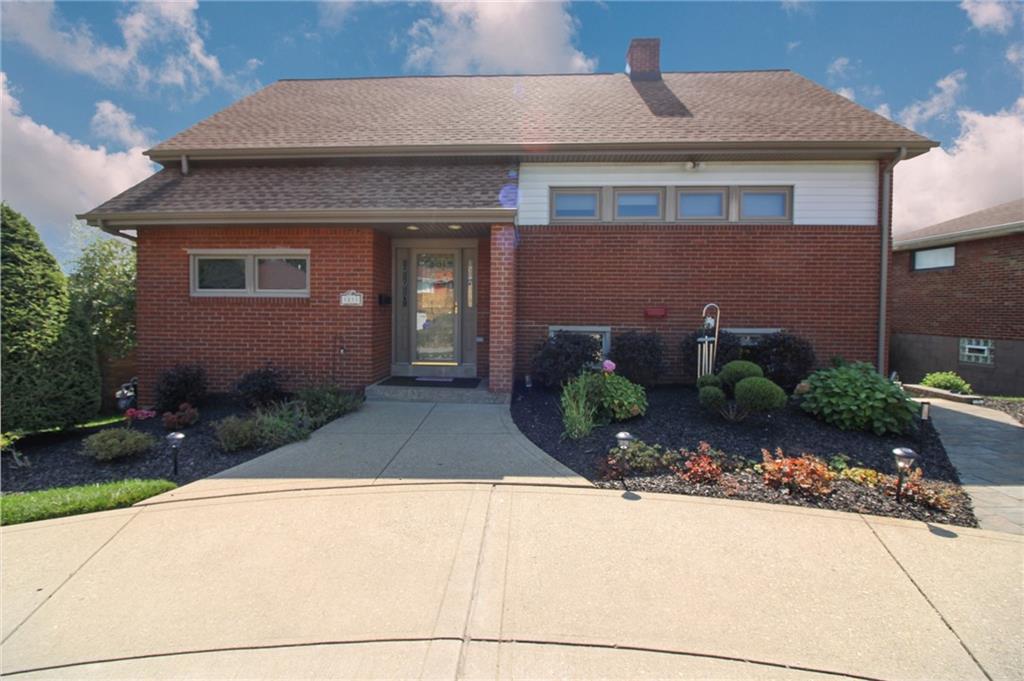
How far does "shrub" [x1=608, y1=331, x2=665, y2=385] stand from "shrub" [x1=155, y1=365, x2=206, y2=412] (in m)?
6.59

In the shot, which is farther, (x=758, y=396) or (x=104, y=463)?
(x=758, y=396)

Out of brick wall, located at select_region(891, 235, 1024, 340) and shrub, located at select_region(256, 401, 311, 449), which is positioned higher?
brick wall, located at select_region(891, 235, 1024, 340)

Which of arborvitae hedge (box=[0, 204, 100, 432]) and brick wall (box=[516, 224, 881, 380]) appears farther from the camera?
brick wall (box=[516, 224, 881, 380])

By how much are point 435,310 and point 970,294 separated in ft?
54.3

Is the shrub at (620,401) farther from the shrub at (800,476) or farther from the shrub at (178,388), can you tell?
the shrub at (178,388)

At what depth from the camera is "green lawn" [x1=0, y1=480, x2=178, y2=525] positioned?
4250 millimetres

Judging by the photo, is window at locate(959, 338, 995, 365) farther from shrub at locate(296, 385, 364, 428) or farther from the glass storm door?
shrub at locate(296, 385, 364, 428)

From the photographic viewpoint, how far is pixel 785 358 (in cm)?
795

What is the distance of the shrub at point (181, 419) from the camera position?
6590mm

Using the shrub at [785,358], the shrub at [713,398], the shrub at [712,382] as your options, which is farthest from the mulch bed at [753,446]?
the shrub at [785,358]

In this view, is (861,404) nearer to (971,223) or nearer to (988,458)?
(988,458)

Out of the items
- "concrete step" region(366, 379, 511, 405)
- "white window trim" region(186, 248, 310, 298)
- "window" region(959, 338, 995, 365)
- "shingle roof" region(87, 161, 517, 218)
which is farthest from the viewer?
"window" region(959, 338, 995, 365)

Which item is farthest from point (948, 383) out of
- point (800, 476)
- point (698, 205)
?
point (800, 476)

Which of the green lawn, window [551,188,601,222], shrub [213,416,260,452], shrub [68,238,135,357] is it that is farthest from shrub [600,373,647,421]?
shrub [68,238,135,357]
